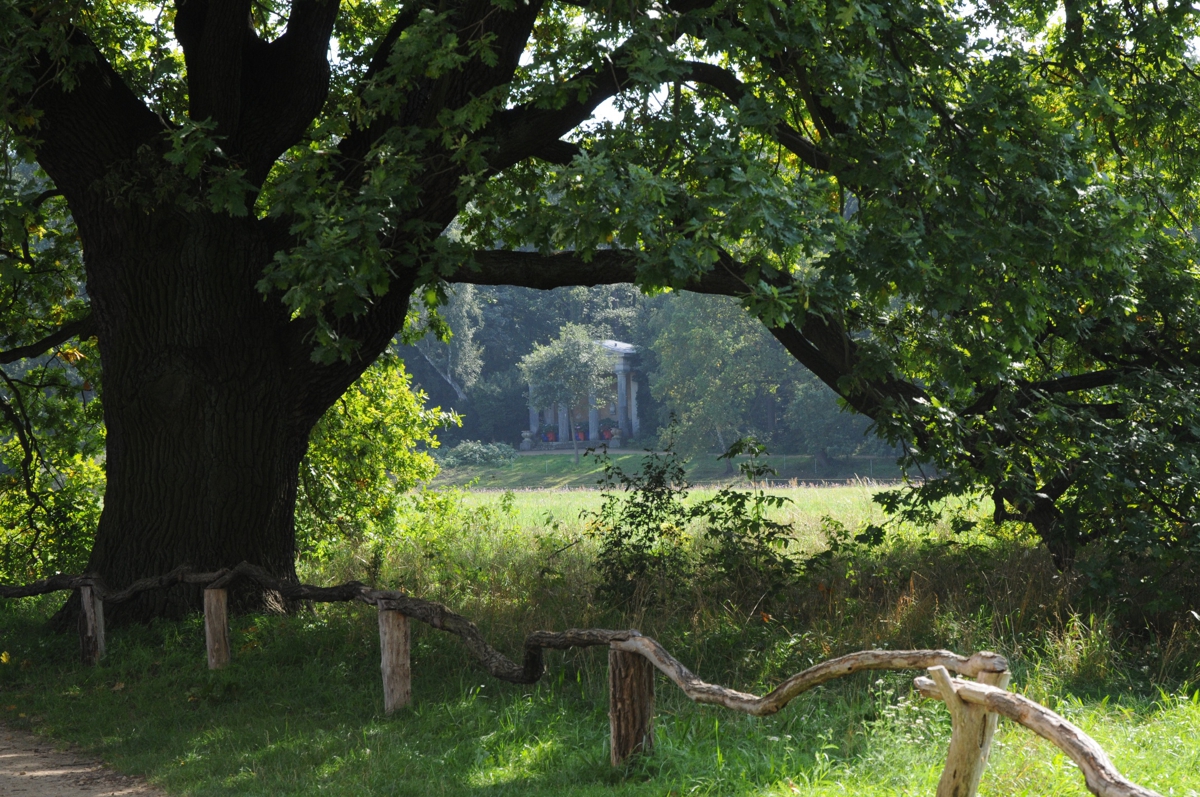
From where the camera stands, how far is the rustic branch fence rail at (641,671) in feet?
11.7

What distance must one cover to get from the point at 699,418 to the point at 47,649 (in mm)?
45701

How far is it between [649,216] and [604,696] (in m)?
3.35

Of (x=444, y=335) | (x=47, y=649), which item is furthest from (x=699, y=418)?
(x=47, y=649)

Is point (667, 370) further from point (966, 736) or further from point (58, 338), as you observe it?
point (966, 736)

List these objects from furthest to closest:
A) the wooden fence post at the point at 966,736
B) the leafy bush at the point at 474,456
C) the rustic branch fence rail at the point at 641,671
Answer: the leafy bush at the point at 474,456 < the wooden fence post at the point at 966,736 < the rustic branch fence rail at the point at 641,671

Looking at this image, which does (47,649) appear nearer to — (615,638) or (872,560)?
(615,638)

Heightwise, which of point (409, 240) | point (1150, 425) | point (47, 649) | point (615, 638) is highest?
point (409, 240)

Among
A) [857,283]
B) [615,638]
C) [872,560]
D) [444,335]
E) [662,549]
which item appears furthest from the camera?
[444,335]

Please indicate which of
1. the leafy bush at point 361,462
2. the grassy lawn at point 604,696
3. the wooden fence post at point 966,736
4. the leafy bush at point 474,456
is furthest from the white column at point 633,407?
the wooden fence post at point 966,736

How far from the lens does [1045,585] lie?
32.6ft

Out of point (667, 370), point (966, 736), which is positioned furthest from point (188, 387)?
point (667, 370)

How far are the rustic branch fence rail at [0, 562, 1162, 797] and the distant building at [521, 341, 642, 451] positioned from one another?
5679cm

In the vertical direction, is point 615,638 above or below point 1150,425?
below

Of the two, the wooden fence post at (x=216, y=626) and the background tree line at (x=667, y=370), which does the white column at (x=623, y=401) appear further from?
the wooden fence post at (x=216, y=626)
